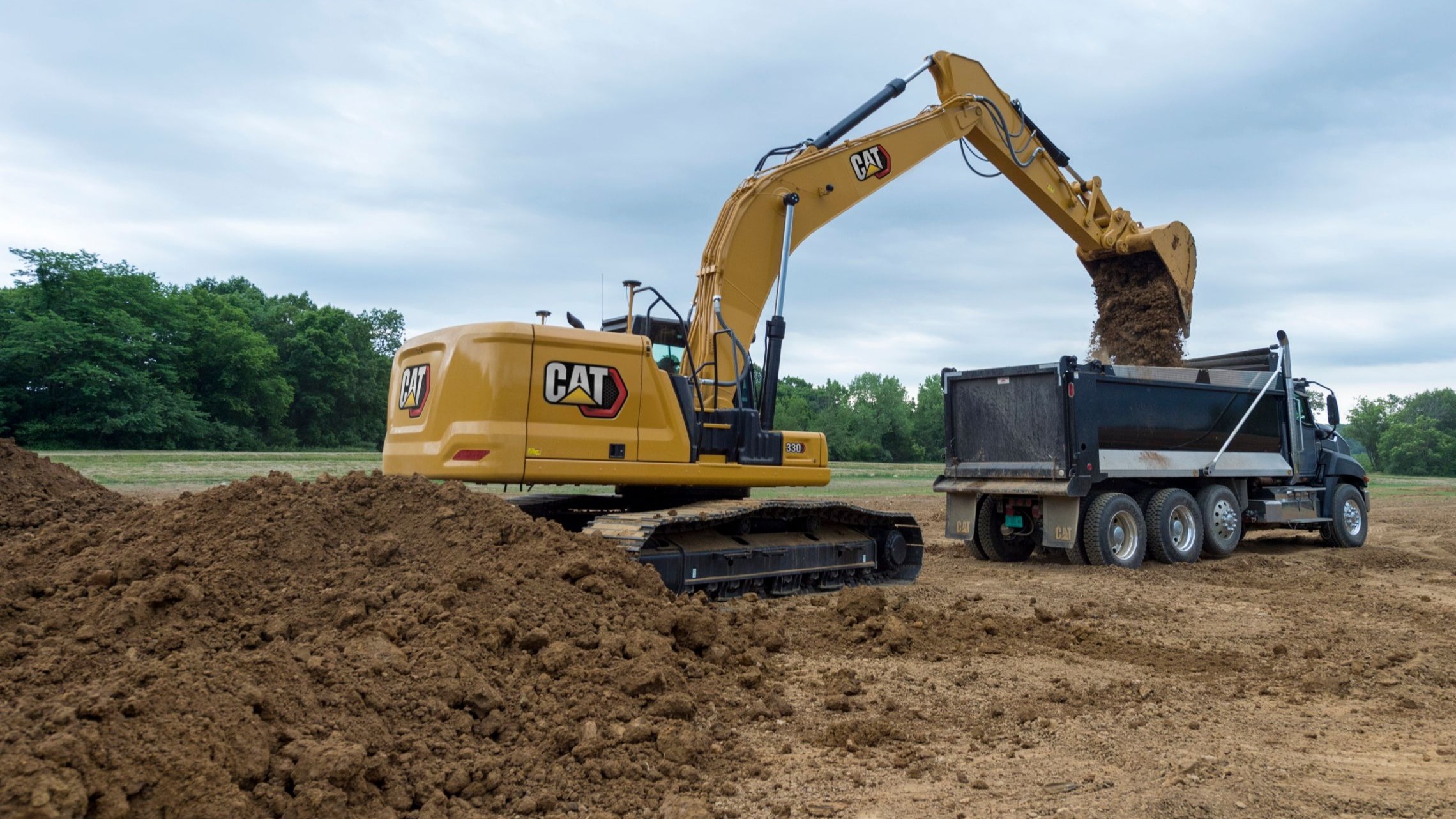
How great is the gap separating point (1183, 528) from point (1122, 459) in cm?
155

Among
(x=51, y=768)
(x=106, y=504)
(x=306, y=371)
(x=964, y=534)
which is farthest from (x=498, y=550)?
(x=306, y=371)

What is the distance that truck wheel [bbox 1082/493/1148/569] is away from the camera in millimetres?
11953

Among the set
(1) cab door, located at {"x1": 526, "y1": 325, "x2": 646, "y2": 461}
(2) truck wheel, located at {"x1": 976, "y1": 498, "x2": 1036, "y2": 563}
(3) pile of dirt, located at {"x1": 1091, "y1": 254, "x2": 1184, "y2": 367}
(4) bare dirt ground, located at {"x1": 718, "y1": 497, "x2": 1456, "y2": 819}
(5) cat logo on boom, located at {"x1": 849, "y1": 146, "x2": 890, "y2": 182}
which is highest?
(5) cat logo on boom, located at {"x1": 849, "y1": 146, "x2": 890, "y2": 182}

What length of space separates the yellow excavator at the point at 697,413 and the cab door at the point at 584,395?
0.4 inches

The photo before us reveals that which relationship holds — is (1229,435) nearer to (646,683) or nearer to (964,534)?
(964,534)

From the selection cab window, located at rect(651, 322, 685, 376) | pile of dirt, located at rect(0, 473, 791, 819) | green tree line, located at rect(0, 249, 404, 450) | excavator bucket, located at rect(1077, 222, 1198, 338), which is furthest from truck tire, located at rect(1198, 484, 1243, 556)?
green tree line, located at rect(0, 249, 404, 450)

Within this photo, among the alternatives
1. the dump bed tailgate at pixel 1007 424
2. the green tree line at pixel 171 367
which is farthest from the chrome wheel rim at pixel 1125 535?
the green tree line at pixel 171 367

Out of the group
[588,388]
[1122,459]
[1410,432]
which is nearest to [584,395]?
[588,388]

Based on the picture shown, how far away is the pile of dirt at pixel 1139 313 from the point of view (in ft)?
44.1

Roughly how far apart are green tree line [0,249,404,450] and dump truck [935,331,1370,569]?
38.2m

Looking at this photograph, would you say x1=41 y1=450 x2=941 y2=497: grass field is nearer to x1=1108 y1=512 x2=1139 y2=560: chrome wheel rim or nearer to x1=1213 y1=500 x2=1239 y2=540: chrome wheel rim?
x1=1108 y1=512 x2=1139 y2=560: chrome wheel rim

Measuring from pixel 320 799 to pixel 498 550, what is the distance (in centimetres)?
278

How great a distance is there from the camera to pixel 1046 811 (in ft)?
13.5

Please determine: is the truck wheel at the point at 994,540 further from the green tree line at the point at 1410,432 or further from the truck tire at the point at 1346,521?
the green tree line at the point at 1410,432
